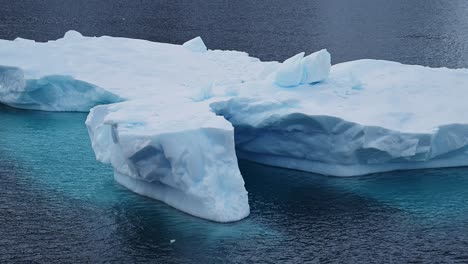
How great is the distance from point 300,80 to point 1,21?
501 inches

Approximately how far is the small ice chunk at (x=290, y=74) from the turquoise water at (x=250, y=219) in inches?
48.1

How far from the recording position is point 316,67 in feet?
37.4

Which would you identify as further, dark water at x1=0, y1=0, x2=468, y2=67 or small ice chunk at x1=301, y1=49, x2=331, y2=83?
dark water at x1=0, y1=0, x2=468, y2=67

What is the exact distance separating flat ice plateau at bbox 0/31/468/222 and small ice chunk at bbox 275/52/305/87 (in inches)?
0.6

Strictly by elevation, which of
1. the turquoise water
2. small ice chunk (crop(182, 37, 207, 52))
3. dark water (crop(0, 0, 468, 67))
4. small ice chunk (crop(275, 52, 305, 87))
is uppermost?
small ice chunk (crop(275, 52, 305, 87))

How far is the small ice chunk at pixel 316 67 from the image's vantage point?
1127 cm

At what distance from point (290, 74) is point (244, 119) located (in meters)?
1.08

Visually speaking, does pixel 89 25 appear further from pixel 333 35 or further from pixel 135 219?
pixel 135 219

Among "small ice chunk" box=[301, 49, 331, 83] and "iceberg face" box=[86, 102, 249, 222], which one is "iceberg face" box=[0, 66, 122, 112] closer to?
"small ice chunk" box=[301, 49, 331, 83]

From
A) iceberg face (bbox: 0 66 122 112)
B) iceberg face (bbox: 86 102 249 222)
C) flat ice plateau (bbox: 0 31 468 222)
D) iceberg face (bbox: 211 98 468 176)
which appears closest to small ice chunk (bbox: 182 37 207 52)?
flat ice plateau (bbox: 0 31 468 222)

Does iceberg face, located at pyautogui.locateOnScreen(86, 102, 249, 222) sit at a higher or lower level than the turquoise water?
higher

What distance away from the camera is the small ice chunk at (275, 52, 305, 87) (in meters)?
11.3

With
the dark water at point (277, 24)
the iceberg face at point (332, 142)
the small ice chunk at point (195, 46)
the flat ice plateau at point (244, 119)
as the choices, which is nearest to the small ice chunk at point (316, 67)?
the flat ice plateau at point (244, 119)

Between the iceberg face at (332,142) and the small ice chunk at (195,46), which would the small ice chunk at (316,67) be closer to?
the iceberg face at (332,142)
